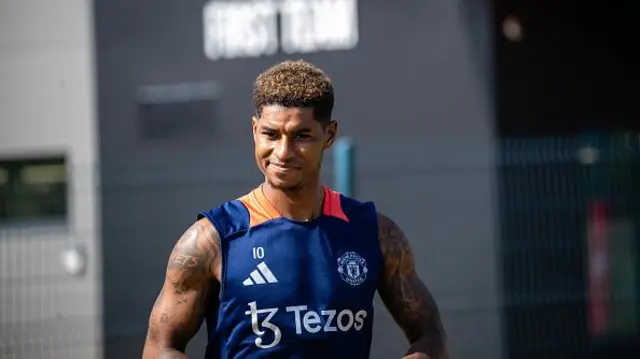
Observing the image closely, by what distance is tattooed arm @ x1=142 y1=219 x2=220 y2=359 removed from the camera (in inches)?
128

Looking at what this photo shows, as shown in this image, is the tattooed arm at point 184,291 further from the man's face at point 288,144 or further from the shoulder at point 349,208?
the shoulder at point 349,208

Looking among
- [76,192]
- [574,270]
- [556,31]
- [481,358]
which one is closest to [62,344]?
[76,192]

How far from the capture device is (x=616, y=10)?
9875mm

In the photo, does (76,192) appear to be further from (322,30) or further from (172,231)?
(322,30)

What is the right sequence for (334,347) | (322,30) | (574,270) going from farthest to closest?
(322,30) < (574,270) < (334,347)

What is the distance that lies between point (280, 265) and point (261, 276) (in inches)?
2.5

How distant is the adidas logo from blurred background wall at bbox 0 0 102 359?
499 centimetres

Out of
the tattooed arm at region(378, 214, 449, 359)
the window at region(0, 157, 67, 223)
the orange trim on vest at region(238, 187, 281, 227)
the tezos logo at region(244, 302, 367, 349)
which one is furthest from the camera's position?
the window at region(0, 157, 67, 223)

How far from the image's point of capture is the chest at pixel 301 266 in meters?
3.25

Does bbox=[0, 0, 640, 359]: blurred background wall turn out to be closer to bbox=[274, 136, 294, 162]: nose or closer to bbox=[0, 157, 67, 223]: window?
bbox=[0, 157, 67, 223]: window

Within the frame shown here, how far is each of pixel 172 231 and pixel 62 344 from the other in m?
1.06

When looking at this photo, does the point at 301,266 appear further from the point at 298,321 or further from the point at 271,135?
the point at 271,135

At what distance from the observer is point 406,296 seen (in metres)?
3.52

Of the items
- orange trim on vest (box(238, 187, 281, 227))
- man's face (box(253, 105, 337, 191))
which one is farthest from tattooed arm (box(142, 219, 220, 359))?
Result: man's face (box(253, 105, 337, 191))
